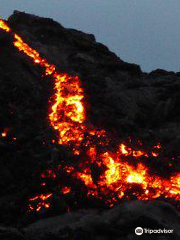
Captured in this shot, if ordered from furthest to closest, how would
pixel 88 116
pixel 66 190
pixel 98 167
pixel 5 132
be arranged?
pixel 88 116 → pixel 5 132 → pixel 98 167 → pixel 66 190

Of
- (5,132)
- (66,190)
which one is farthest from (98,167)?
(5,132)

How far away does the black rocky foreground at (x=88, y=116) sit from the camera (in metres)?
13.5

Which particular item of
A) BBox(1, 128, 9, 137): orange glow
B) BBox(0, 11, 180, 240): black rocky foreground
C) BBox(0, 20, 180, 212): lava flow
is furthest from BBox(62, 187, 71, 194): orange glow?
BBox(1, 128, 9, 137): orange glow

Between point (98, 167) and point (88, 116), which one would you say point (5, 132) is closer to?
point (88, 116)

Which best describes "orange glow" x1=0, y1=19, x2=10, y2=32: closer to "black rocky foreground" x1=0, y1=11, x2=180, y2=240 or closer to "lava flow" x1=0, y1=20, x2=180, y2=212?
"black rocky foreground" x1=0, y1=11, x2=180, y2=240

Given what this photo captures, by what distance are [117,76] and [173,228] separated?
16.3 metres

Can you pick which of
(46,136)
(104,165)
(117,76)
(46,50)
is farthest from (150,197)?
(46,50)

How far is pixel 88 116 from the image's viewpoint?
22.7m

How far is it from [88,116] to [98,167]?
14.7ft

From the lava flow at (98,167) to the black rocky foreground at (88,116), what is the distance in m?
0.49

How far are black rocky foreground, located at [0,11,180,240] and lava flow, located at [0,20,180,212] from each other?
1.61 ft

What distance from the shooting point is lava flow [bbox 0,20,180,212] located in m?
17.9

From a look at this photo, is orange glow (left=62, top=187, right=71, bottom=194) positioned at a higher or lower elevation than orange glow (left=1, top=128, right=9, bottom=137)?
lower

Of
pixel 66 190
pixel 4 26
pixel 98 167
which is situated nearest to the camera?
pixel 66 190
